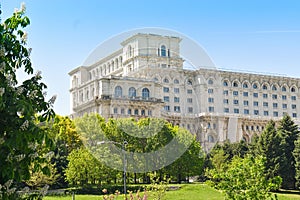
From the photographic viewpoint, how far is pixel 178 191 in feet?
159

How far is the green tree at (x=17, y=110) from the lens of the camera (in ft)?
24.5

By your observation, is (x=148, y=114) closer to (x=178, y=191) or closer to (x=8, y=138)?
(x=178, y=191)

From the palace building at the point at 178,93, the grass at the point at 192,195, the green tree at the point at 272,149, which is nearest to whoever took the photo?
the grass at the point at 192,195

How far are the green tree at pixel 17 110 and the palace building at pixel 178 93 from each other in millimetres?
70324

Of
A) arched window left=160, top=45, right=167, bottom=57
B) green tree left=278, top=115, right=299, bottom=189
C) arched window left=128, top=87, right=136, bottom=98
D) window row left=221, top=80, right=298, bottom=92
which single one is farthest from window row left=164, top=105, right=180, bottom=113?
green tree left=278, top=115, right=299, bottom=189

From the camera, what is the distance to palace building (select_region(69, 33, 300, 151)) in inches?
3511

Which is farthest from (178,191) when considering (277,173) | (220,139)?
(220,139)

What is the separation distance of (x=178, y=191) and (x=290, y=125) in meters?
18.0

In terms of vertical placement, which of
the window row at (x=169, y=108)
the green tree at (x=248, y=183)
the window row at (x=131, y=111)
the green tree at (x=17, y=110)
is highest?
the window row at (x=169, y=108)

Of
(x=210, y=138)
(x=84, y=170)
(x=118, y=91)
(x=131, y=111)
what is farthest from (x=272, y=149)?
(x=210, y=138)

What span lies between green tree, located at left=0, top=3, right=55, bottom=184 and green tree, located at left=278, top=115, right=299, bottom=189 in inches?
1937

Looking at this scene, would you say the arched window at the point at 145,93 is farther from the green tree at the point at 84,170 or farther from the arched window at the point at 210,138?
the green tree at the point at 84,170

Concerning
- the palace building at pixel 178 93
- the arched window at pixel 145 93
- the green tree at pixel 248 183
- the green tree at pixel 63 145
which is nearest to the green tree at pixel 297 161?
the green tree at pixel 63 145

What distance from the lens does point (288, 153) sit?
5653 centimetres
